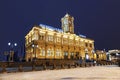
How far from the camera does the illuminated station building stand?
6731cm

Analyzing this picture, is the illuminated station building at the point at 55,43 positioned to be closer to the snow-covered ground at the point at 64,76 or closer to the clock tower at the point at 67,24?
the clock tower at the point at 67,24

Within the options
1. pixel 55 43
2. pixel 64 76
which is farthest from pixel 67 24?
pixel 64 76

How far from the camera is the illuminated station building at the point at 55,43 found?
6731cm

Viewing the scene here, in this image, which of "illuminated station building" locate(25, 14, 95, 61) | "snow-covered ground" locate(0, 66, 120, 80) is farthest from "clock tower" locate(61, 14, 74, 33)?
"snow-covered ground" locate(0, 66, 120, 80)

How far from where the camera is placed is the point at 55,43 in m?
75.9

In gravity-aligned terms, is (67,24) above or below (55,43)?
above

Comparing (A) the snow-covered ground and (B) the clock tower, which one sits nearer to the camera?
(A) the snow-covered ground

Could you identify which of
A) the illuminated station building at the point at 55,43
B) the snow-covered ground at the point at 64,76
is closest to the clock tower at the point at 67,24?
the illuminated station building at the point at 55,43

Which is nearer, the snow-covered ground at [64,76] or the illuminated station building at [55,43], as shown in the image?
the snow-covered ground at [64,76]

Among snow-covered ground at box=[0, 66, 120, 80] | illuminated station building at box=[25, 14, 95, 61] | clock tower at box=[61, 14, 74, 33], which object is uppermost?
clock tower at box=[61, 14, 74, 33]

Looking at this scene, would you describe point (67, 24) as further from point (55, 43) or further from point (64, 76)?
point (64, 76)

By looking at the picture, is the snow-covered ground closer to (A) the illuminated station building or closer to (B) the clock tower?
(A) the illuminated station building

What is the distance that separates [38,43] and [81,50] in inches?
1283

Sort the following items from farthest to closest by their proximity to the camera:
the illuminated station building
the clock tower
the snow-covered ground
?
the clock tower
the illuminated station building
the snow-covered ground
